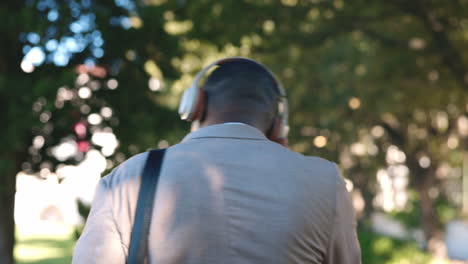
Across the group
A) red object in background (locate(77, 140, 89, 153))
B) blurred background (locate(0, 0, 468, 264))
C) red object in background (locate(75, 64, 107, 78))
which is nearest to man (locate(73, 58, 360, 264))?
blurred background (locate(0, 0, 468, 264))

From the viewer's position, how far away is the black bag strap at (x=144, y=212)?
1784 mm

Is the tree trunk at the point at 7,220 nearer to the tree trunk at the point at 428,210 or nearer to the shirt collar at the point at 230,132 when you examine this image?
the shirt collar at the point at 230,132

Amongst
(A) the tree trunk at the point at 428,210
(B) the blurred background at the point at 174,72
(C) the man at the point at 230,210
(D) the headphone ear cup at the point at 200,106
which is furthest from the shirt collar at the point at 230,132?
(A) the tree trunk at the point at 428,210

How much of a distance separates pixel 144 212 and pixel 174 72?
264 inches

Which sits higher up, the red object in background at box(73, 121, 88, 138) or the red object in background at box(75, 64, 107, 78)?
the red object in background at box(75, 64, 107, 78)

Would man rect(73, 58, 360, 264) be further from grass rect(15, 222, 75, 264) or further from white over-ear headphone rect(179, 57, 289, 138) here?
grass rect(15, 222, 75, 264)

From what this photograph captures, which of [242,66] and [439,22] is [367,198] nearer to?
[439,22]

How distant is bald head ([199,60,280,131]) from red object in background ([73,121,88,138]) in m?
5.97

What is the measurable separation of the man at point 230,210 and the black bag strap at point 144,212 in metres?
0.02

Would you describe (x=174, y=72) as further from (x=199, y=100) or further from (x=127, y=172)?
(x=127, y=172)

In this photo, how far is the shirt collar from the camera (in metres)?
1.95

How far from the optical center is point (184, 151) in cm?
187

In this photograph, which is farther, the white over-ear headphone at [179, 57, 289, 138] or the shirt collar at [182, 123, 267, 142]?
the white over-ear headphone at [179, 57, 289, 138]

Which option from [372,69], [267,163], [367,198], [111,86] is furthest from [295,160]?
[367,198]
